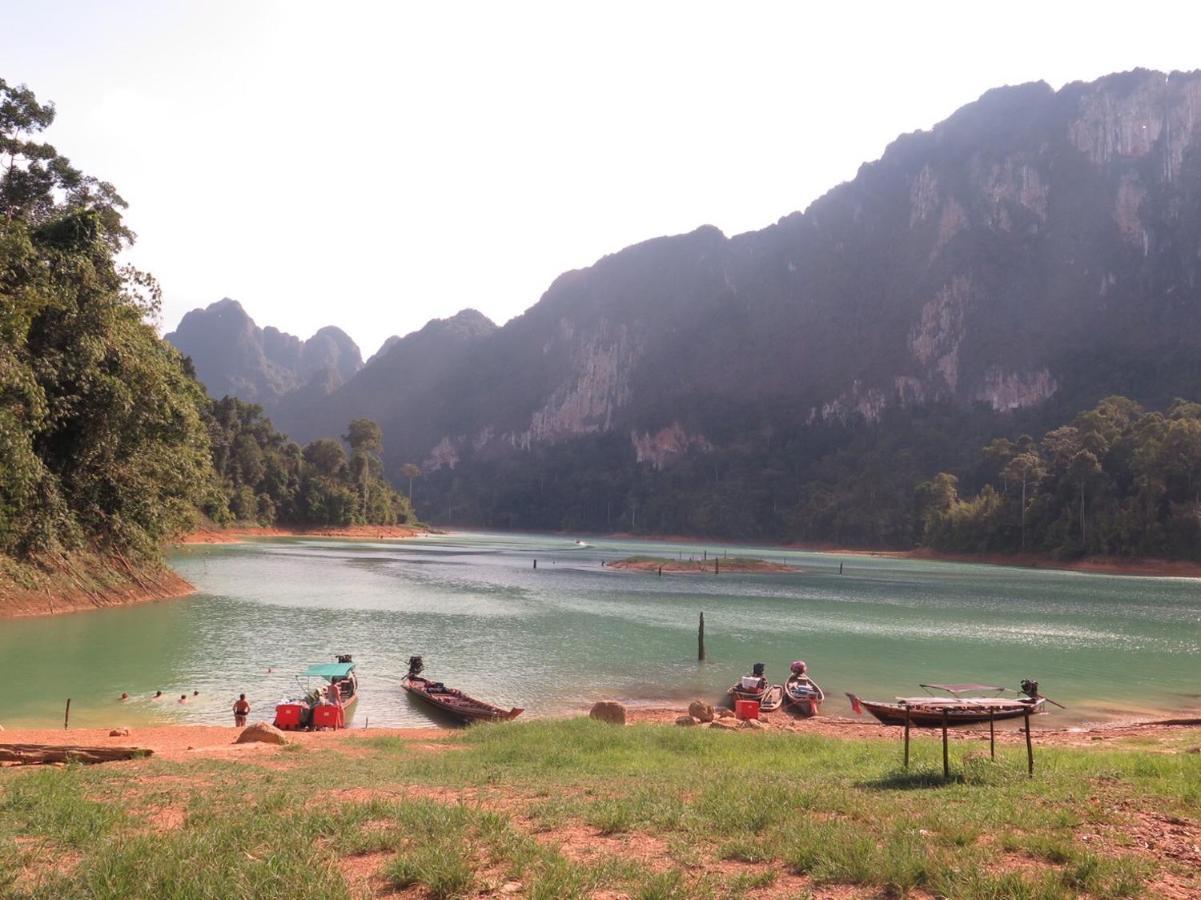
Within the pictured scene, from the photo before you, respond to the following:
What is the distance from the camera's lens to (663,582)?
Answer: 64875mm

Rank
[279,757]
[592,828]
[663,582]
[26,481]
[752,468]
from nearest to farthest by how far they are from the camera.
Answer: [592,828], [279,757], [26,481], [663,582], [752,468]

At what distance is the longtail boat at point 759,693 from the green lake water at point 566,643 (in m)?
1.17

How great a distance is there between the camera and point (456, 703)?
1955cm

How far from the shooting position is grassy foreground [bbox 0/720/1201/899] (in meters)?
5.58

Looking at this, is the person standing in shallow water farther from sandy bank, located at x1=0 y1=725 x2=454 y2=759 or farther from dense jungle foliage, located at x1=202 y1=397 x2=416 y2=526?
dense jungle foliage, located at x1=202 y1=397 x2=416 y2=526

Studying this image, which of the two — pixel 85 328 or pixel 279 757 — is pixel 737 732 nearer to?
pixel 279 757

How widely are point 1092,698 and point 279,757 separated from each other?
2400 centimetres

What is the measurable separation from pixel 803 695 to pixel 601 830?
54.5ft

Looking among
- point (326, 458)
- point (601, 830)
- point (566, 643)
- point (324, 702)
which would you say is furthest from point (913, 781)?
point (326, 458)

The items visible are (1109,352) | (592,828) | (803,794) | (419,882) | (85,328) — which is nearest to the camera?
(419,882)

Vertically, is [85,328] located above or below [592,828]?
above

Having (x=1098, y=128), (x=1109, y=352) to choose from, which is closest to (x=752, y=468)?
(x=1109, y=352)

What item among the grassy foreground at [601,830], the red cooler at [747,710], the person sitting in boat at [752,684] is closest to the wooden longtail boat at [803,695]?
the person sitting in boat at [752,684]

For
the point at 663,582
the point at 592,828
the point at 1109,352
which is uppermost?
the point at 1109,352
